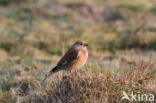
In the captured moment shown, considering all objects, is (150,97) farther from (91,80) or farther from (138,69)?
(91,80)

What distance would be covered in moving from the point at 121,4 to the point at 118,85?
1191 centimetres

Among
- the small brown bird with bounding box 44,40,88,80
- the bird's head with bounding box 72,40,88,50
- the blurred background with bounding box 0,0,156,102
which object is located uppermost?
the bird's head with bounding box 72,40,88,50

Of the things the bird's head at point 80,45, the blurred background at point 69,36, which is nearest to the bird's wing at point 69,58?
the bird's head at point 80,45

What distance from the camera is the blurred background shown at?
291 inches

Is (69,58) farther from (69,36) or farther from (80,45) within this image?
(69,36)

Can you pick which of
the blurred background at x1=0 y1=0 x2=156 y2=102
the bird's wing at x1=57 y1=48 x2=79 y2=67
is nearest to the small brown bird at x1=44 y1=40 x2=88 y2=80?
the bird's wing at x1=57 y1=48 x2=79 y2=67

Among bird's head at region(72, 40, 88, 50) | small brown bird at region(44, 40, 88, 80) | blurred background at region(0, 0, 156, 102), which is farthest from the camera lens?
blurred background at region(0, 0, 156, 102)

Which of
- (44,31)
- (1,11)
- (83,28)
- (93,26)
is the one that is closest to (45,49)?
(44,31)

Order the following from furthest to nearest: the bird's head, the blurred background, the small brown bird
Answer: the blurred background < the bird's head < the small brown bird

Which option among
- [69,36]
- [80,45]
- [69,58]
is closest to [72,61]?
[69,58]

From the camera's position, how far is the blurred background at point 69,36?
738 centimetres

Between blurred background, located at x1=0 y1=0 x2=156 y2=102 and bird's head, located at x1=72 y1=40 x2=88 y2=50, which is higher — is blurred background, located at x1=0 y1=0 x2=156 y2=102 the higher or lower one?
the lower one

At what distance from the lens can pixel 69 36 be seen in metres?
11.2

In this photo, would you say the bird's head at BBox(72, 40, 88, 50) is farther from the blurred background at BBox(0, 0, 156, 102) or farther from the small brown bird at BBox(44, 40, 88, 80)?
the blurred background at BBox(0, 0, 156, 102)
